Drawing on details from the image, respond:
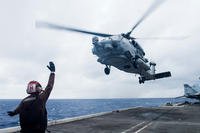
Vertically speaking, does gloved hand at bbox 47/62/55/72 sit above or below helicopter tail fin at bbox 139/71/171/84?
below

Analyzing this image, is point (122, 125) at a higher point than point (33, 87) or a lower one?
lower

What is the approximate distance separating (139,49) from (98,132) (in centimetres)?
1581

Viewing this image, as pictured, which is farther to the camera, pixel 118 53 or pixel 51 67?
pixel 118 53

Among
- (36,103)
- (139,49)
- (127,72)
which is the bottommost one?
(36,103)

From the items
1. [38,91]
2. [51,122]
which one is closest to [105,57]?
[51,122]

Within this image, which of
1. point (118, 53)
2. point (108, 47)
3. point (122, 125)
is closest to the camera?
point (122, 125)

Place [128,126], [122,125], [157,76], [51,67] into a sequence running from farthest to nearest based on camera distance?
[157,76], [122,125], [128,126], [51,67]

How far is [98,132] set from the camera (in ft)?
65.1

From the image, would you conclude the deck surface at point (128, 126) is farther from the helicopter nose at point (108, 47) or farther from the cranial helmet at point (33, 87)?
the cranial helmet at point (33, 87)

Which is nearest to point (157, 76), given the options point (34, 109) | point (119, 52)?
point (119, 52)

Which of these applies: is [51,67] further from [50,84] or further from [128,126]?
[128,126]

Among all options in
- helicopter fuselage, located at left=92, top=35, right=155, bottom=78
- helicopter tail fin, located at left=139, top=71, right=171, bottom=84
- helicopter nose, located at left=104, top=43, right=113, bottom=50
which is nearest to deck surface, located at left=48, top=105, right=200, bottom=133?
helicopter fuselage, located at left=92, top=35, right=155, bottom=78

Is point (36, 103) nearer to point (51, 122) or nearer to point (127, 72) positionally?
point (51, 122)

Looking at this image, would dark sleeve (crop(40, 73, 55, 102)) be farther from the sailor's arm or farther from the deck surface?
the deck surface
